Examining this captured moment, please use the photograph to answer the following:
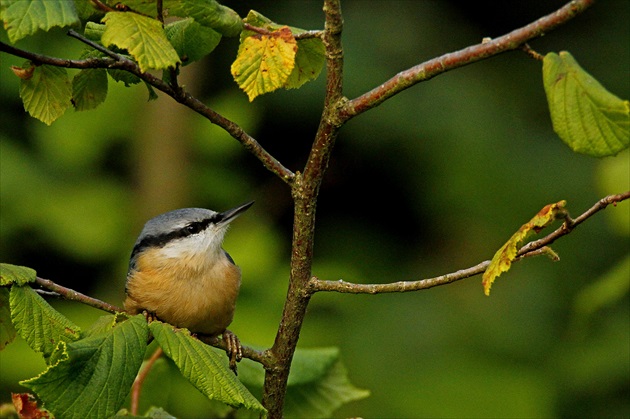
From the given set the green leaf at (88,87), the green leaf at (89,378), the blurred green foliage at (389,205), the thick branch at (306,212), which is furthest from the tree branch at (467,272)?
the blurred green foliage at (389,205)

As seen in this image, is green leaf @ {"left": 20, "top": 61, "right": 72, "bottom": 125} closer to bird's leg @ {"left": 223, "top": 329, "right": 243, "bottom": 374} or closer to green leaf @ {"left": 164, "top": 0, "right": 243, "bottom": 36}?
green leaf @ {"left": 164, "top": 0, "right": 243, "bottom": 36}

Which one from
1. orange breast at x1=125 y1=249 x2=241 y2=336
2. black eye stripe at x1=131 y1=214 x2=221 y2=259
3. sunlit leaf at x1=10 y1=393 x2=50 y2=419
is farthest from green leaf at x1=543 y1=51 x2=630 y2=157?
black eye stripe at x1=131 y1=214 x2=221 y2=259

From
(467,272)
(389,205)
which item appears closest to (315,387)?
(467,272)

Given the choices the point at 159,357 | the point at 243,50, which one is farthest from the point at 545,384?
the point at 243,50

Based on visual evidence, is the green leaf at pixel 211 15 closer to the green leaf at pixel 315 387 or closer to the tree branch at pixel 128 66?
the tree branch at pixel 128 66

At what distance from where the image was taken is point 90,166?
7.25 metres

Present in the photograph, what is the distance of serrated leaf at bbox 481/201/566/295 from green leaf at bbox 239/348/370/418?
4.19 ft

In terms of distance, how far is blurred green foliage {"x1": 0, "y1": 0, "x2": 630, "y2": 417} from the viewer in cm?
665

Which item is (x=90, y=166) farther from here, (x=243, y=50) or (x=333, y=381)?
(x=243, y=50)

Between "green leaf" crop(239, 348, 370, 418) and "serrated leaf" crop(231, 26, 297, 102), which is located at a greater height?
"serrated leaf" crop(231, 26, 297, 102)

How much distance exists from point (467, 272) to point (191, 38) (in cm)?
85

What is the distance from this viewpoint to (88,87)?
97.7 inches

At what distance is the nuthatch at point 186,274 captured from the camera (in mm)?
3348

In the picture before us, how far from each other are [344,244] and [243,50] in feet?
18.9
